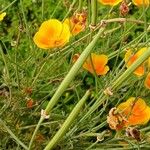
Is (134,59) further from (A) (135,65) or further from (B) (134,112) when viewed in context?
(A) (135,65)

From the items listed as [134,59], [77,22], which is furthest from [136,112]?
[77,22]

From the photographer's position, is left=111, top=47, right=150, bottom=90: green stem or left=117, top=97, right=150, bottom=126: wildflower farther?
left=117, top=97, right=150, bottom=126: wildflower

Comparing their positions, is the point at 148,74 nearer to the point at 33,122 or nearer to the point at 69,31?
the point at 69,31

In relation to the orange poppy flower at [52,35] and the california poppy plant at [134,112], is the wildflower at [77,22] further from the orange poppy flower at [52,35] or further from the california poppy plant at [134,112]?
the california poppy plant at [134,112]

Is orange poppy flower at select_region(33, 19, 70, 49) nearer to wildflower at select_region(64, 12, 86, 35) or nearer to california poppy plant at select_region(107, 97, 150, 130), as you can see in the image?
wildflower at select_region(64, 12, 86, 35)

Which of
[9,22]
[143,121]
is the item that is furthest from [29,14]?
[143,121]

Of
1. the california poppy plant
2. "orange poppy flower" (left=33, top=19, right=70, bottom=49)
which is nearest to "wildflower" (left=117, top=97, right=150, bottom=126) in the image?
the california poppy plant
